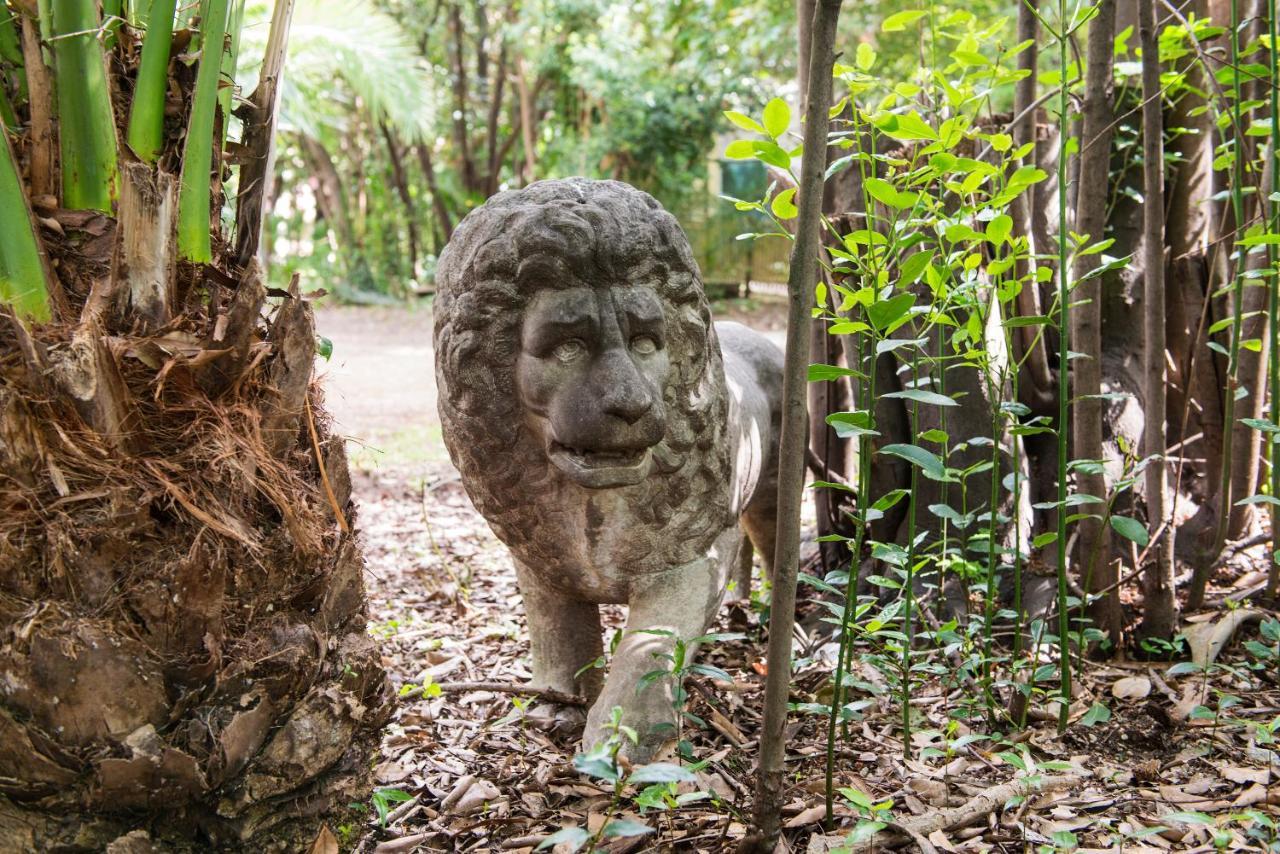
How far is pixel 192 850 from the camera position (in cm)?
170

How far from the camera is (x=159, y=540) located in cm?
165

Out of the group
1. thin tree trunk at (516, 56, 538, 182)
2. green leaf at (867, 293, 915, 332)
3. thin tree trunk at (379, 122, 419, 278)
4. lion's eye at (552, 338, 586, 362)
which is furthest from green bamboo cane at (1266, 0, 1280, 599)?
thin tree trunk at (379, 122, 419, 278)

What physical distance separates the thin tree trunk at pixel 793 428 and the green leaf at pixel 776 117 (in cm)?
24

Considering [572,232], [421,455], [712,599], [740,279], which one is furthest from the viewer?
[740,279]

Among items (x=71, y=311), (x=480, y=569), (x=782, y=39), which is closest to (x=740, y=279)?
(x=782, y=39)

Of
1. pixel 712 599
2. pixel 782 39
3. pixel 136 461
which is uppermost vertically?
pixel 782 39

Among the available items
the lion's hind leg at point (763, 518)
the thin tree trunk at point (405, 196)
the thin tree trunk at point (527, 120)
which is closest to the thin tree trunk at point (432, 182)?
the thin tree trunk at point (405, 196)

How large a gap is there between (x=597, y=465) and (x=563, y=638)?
28.9 inches

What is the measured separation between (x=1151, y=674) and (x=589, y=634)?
149 centimetres

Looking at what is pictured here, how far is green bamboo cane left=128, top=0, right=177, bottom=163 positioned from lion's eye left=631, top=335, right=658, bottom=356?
1005mm

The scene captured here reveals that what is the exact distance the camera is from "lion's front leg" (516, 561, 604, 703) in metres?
2.83

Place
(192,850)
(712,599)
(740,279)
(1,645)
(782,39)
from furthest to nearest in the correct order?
1. (740,279)
2. (782,39)
3. (712,599)
4. (192,850)
5. (1,645)

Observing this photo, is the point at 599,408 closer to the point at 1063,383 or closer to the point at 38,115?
the point at 1063,383

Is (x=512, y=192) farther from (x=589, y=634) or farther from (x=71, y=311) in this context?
(x=589, y=634)
